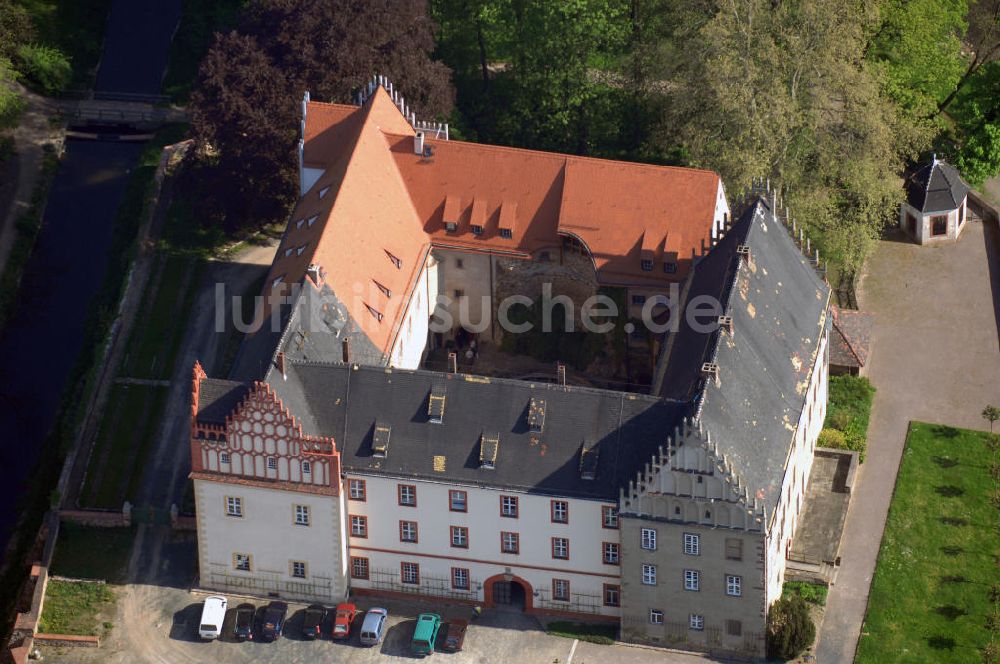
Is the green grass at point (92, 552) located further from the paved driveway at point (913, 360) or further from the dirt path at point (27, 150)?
the paved driveway at point (913, 360)

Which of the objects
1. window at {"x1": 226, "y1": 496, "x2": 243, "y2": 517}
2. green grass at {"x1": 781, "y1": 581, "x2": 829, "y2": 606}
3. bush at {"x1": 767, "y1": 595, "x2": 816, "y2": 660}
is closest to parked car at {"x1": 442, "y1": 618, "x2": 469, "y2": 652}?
window at {"x1": 226, "y1": 496, "x2": 243, "y2": 517}

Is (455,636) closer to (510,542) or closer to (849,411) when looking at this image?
(510,542)

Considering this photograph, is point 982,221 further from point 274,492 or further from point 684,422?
point 274,492

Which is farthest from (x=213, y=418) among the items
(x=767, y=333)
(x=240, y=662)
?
(x=767, y=333)

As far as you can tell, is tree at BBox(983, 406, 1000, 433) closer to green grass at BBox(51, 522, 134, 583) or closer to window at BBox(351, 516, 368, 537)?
window at BBox(351, 516, 368, 537)

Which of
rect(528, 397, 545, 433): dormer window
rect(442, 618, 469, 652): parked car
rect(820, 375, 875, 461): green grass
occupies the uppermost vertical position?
rect(820, 375, 875, 461): green grass

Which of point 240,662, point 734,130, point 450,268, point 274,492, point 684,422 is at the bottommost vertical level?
point 240,662

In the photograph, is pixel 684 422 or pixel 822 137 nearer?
pixel 684 422
